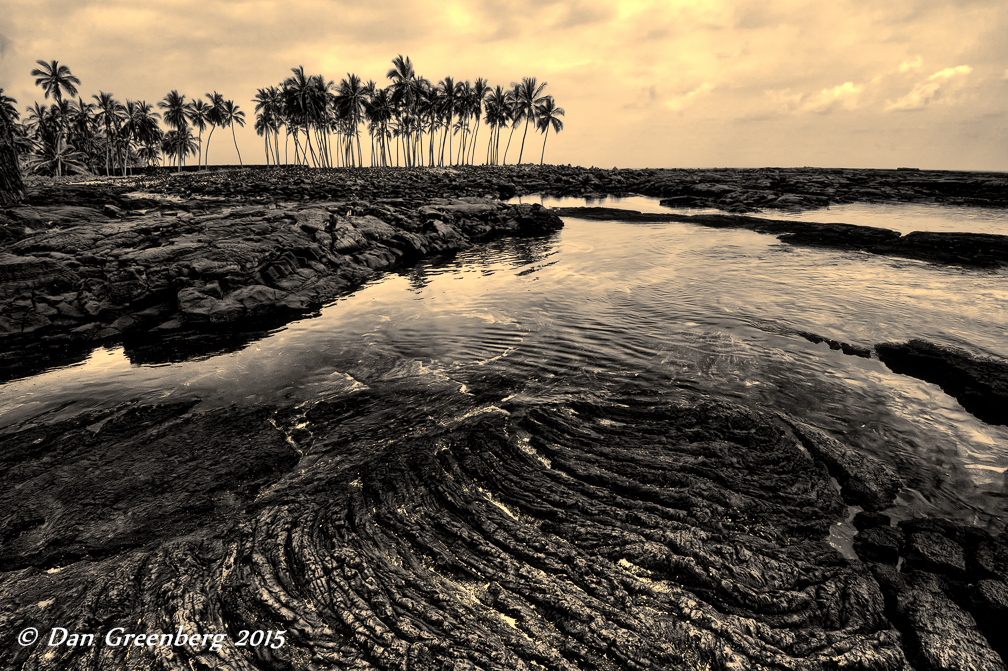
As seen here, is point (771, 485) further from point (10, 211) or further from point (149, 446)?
point (10, 211)

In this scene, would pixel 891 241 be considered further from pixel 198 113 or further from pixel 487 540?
pixel 198 113

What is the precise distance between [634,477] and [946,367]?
7.60 meters

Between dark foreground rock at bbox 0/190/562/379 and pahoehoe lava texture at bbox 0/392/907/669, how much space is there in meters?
6.58

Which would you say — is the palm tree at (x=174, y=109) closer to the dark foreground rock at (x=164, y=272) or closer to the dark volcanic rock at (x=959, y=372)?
the dark foreground rock at (x=164, y=272)

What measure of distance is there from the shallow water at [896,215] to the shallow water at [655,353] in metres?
12.7

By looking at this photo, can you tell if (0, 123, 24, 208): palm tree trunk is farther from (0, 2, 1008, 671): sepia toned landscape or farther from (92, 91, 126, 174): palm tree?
(92, 91, 126, 174): palm tree

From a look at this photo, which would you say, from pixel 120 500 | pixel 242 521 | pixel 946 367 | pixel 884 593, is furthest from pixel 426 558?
pixel 946 367

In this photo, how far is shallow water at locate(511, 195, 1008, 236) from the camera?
2528 cm

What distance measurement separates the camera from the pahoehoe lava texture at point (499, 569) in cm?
342

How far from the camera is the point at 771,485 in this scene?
5242mm

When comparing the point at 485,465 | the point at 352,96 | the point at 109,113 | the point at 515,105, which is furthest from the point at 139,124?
the point at 485,465

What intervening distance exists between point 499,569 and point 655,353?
21.5 ft

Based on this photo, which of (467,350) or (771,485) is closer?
(771,485)

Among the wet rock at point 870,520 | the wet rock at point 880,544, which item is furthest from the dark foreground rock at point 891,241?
the wet rock at point 880,544
